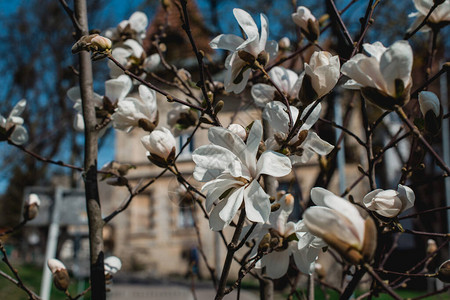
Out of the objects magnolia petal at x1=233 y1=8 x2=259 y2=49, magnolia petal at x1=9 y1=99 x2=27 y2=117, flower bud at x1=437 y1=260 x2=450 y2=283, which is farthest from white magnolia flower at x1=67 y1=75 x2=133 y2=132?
flower bud at x1=437 y1=260 x2=450 y2=283

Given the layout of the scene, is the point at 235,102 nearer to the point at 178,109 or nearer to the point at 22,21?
the point at 178,109

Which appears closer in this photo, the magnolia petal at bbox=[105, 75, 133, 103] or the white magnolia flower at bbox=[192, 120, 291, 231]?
the white magnolia flower at bbox=[192, 120, 291, 231]

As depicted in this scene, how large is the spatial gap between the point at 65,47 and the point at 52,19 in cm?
63

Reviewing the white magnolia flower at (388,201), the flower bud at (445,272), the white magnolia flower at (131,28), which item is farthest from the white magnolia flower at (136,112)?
the flower bud at (445,272)

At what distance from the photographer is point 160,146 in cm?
77

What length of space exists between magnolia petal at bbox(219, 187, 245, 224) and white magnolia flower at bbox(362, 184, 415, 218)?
191 millimetres

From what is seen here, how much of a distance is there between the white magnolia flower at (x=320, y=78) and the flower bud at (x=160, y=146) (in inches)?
9.7

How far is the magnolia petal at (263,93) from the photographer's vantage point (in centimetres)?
95

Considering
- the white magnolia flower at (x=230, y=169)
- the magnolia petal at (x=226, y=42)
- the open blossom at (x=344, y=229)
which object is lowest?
the open blossom at (x=344, y=229)

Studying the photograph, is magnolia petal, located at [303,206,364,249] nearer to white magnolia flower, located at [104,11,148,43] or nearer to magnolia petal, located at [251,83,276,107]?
magnolia petal, located at [251,83,276,107]

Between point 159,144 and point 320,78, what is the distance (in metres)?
0.29

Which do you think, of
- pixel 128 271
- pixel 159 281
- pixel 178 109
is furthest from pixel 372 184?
pixel 128 271

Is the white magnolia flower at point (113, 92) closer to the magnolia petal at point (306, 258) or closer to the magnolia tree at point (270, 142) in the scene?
the magnolia tree at point (270, 142)

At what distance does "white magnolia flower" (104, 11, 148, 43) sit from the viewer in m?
1.23
